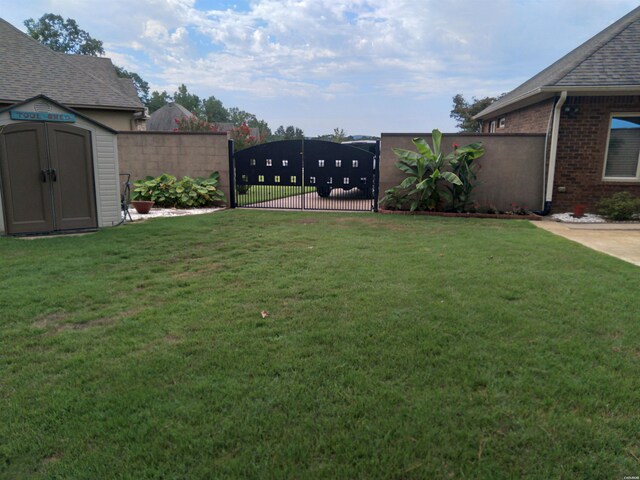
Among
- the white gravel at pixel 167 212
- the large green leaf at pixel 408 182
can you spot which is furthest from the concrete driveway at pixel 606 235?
the white gravel at pixel 167 212

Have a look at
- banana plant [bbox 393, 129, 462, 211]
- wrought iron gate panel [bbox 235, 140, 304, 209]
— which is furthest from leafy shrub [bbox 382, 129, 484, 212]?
wrought iron gate panel [bbox 235, 140, 304, 209]

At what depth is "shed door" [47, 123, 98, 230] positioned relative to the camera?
780 centimetres

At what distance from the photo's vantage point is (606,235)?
27.8 feet

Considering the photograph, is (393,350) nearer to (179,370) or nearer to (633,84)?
(179,370)

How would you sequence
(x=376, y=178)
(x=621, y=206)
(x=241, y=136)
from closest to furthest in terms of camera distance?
(x=621, y=206)
(x=376, y=178)
(x=241, y=136)

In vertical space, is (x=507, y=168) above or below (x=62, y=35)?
below

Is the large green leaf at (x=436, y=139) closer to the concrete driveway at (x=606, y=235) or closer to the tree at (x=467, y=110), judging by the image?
the concrete driveway at (x=606, y=235)

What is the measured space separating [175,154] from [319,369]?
36.4ft

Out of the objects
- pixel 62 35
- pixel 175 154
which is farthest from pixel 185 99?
pixel 175 154

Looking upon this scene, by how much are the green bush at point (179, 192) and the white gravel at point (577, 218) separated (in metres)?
8.78

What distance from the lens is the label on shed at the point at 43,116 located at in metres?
7.35

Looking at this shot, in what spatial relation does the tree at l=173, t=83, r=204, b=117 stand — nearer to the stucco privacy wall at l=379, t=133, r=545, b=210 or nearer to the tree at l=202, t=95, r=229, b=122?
the tree at l=202, t=95, r=229, b=122

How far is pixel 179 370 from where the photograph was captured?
2.99 metres

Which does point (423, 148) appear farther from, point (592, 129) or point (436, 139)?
point (592, 129)
